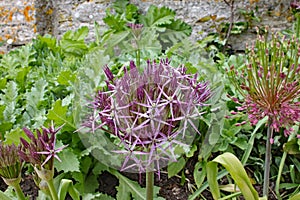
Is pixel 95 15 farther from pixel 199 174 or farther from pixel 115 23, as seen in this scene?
pixel 199 174

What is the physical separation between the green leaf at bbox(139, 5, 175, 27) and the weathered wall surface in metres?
0.25

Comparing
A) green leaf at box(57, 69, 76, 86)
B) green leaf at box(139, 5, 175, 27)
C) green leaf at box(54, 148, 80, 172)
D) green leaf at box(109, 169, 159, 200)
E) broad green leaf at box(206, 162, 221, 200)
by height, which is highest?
green leaf at box(139, 5, 175, 27)

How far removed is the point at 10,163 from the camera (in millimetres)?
1031

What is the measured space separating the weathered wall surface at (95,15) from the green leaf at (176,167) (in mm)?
1451

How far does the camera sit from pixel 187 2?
3.07 metres

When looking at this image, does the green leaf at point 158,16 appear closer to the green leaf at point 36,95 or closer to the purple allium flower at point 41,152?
the green leaf at point 36,95

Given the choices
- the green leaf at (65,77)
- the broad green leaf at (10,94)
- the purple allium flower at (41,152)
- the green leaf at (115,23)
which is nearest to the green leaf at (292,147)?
the green leaf at (65,77)

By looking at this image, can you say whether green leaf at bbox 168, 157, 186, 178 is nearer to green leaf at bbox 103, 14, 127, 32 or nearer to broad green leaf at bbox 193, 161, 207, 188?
broad green leaf at bbox 193, 161, 207, 188

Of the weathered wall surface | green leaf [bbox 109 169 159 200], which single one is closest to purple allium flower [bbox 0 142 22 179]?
green leaf [bbox 109 169 159 200]

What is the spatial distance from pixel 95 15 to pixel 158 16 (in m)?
0.58

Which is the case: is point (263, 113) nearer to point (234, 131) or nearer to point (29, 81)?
point (234, 131)

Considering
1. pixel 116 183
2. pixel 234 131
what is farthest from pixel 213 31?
pixel 116 183

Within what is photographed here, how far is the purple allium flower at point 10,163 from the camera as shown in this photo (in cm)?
102

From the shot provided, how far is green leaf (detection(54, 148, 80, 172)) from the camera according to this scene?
1.54 meters
